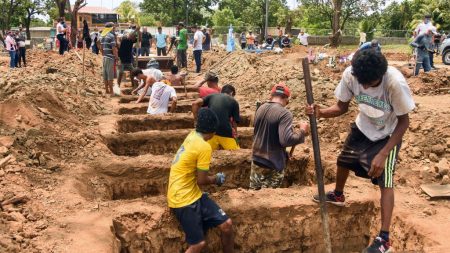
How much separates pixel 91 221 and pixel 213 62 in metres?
15.4

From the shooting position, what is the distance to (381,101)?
11.7 ft

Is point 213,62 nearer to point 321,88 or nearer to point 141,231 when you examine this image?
point 321,88

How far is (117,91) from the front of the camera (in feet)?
39.6

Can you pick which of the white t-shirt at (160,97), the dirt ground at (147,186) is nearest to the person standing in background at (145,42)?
the dirt ground at (147,186)

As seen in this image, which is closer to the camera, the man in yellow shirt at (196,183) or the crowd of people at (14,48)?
the man in yellow shirt at (196,183)

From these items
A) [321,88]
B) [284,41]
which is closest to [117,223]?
[321,88]

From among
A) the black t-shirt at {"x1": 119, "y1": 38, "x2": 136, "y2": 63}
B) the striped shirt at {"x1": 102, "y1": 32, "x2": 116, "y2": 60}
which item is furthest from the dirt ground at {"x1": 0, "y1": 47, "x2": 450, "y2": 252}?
the black t-shirt at {"x1": 119, "y1": 38, "x2": 136, "y2": 63}

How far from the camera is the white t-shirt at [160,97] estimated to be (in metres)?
8.71

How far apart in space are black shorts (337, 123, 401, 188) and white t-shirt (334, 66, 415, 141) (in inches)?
3.1

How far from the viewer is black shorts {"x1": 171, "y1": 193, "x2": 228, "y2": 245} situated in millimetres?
4031

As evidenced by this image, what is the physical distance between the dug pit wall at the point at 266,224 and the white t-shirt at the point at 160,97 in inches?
162

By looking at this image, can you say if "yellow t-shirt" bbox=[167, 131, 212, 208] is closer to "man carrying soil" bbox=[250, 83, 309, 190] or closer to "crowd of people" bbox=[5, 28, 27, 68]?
"man carrying soil" bbox=[250, 83, 309, 190]

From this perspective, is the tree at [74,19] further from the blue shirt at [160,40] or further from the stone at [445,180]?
the stone at [445,180]

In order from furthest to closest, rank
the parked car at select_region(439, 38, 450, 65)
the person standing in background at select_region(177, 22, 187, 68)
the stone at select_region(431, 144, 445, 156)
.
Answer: the parked car at select_region(439, 38, 450, 65) < the person standing in background at select_region(177, 22, 187, 68) < the stone at select_region(431, 144, 445, 156)
